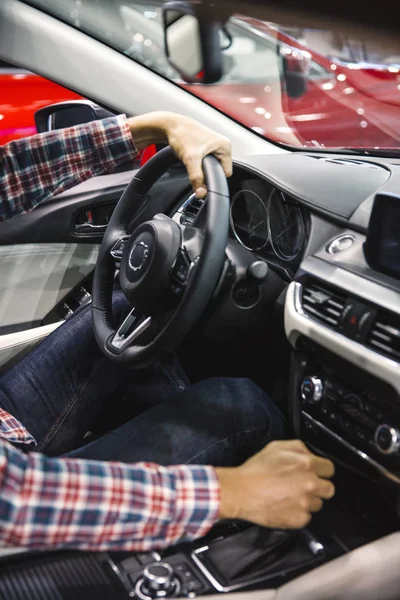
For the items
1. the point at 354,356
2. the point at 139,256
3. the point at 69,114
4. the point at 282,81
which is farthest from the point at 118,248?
the point at 282,81

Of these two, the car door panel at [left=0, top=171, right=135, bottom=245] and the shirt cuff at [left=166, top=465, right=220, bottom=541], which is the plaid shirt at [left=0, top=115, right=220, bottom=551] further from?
the car door panel at [left=0, top=171, right=135, bottom=245]

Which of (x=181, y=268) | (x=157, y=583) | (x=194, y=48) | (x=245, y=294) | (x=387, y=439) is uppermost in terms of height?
(x=194, y=48)

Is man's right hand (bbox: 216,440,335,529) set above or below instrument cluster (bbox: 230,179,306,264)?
below

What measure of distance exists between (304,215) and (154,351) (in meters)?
0.48

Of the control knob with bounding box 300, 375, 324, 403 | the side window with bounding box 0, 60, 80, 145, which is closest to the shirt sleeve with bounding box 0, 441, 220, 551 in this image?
the control knob with bounding box 300, 375, 324, 403

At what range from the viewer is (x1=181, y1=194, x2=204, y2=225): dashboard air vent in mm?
1600

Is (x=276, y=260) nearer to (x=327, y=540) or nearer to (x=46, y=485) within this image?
(x=327, y=540)

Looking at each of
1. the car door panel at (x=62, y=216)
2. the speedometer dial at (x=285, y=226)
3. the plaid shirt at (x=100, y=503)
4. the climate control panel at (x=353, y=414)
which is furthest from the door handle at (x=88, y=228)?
the plaid shirt at (x=100, y=503)

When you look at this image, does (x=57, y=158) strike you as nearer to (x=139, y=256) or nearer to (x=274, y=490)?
(x=139, y=256)

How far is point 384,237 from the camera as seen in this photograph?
1166mm

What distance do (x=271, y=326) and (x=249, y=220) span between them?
305 millimetres

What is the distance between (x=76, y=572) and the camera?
994mm

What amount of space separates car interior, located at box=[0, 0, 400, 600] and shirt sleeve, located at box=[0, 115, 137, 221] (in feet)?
0.52

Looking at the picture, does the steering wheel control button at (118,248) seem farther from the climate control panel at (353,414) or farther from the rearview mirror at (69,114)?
the rearview mirror at (69,114)
